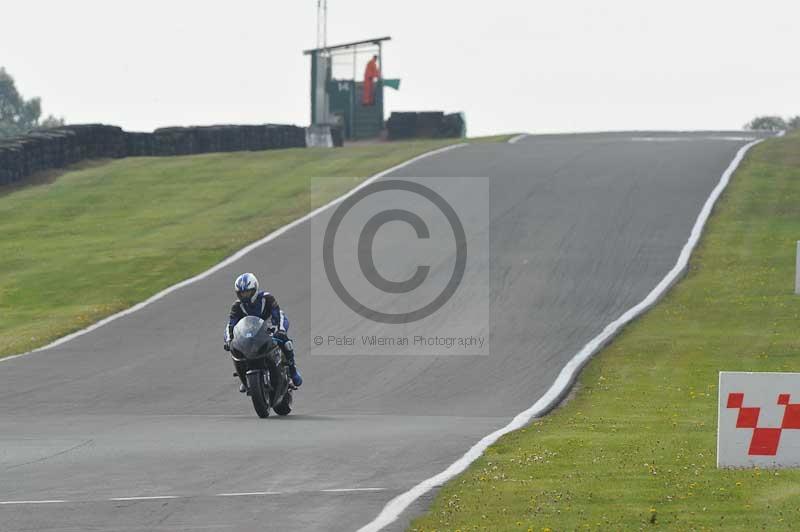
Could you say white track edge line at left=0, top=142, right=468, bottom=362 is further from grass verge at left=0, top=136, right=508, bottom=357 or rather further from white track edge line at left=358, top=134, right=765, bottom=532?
white track edge line at left=358, top=134, right=765, bottom=532

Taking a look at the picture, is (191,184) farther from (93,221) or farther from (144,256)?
(144,256)

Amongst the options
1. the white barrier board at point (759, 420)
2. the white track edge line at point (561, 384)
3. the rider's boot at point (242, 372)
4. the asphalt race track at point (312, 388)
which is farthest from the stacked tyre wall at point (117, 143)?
the white barrier board at point (759, 420)

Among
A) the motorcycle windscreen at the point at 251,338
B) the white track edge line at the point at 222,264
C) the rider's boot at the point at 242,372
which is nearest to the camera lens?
the motorcycle windscreen at the point at 251,338

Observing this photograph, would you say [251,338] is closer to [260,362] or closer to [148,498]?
[260,362]

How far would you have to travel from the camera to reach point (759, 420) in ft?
37.5

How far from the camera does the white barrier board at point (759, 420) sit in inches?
442

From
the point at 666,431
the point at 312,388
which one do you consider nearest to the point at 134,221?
the point at 312,388

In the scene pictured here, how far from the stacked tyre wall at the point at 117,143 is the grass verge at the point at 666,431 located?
2077 cm

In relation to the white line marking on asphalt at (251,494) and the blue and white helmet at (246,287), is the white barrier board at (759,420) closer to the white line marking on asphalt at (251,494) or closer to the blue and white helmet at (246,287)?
the white line marking on asphalt at (251,494)

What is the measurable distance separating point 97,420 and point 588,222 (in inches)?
704

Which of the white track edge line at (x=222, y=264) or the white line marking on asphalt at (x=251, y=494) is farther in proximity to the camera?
the white track edge line at (x=222, y=264)

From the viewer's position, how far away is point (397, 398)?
19.1 metres

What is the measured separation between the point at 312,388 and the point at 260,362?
2.97m

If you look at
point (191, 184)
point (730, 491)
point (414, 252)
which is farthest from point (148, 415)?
point (191, 184)
